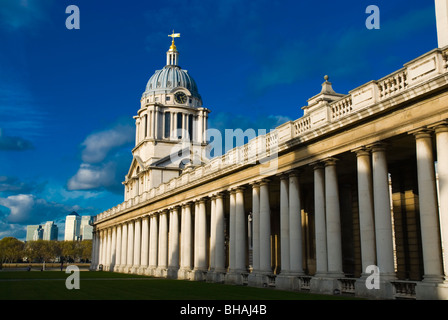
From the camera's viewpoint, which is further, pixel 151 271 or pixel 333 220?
pixel 151 271

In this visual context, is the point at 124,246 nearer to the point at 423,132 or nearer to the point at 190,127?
the point at 190,127

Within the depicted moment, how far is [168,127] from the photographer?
311 ft

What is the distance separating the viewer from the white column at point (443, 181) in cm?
2147

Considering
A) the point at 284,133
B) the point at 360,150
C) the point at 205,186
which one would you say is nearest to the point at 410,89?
the point at 360,150

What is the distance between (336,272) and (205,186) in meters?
21.8

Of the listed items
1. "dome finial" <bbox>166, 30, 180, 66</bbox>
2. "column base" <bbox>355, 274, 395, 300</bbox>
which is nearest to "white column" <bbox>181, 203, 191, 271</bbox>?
"column base" <bbox>355, 274, 395, 300</bbox>

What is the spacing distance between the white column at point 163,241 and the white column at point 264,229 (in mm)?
25279

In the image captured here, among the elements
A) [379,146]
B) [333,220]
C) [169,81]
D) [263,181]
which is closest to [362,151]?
[379,146]

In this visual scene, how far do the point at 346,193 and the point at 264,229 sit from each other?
653 centimetres

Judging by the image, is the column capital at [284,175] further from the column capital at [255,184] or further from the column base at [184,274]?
the column base at [184,274]

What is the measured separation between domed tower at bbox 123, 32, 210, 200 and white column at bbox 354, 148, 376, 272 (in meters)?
60.1

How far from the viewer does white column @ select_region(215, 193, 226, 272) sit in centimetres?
4506

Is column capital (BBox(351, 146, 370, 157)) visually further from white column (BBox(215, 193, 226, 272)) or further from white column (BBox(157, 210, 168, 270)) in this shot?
white column (BBox(157, 210, 168, 270))

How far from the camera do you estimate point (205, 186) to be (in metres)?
48.3
